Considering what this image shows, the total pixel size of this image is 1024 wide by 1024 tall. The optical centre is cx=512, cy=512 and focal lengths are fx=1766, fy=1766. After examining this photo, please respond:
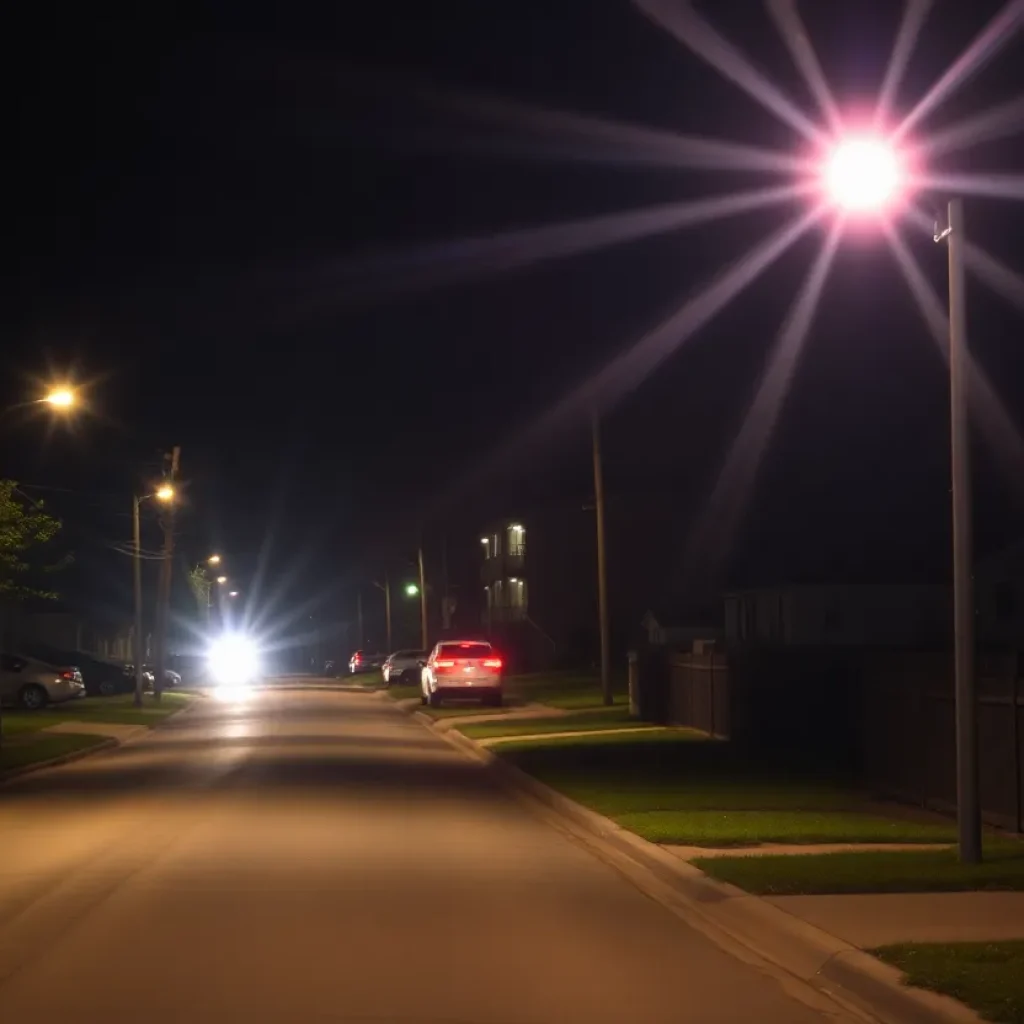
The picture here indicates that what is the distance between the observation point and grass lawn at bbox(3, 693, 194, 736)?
142 ft

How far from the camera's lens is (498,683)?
50281mm

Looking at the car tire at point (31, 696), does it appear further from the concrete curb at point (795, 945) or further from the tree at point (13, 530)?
the concrete curb at point (795, 945)

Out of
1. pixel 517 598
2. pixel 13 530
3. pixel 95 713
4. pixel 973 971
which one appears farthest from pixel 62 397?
pixel 517 598

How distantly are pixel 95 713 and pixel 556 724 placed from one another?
15.9 meters

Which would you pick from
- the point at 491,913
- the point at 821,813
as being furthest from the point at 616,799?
the point at 491,913

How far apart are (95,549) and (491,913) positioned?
77376 millimetres

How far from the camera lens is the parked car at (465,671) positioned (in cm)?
5000

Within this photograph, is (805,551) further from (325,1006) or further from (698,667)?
(325,1006)

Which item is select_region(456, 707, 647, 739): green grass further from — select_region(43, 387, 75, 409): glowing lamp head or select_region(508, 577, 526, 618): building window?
select_region(508, 577, 526, 618): building window

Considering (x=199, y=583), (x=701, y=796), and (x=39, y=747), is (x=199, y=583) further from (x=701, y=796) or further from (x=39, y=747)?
(x=701, y=796)

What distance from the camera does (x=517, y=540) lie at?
9025cm

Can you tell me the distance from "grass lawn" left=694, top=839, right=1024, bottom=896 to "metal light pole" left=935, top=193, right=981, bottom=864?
44 cm

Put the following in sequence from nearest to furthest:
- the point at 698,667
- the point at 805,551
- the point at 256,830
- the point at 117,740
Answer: the point at 256,830 < the point at 698,667 < the point at 117,740 < the point at 805,551

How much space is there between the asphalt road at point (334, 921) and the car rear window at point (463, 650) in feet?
85.3
